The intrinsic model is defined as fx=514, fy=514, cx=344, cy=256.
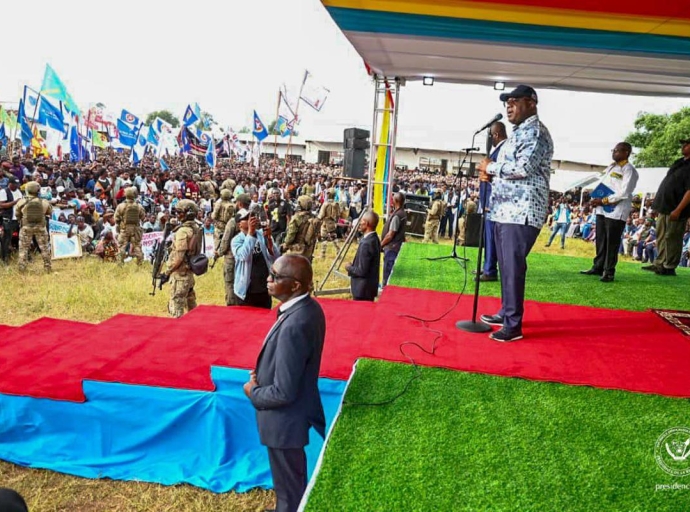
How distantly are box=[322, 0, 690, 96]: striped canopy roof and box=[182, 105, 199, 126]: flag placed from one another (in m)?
17.4

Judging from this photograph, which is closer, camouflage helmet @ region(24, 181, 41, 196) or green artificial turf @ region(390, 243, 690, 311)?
green artificial turf @ region(390, 243, 690, 311)

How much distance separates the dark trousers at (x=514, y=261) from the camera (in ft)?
11.7

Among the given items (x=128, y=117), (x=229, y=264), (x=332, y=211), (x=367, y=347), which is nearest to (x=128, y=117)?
(x=128, y=117)

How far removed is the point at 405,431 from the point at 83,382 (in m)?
2.56

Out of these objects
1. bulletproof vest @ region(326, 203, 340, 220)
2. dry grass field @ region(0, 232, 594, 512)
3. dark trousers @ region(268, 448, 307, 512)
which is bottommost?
dry grass field @ region(0, 232, 594, 512)

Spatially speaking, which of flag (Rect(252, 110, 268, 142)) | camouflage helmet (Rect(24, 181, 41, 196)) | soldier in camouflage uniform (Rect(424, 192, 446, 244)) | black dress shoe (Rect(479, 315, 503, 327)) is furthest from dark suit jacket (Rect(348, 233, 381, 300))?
flag (Rect(252, 110, 268, 142))

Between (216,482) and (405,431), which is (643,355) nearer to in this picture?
(405,431)

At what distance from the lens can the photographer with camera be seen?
607cm

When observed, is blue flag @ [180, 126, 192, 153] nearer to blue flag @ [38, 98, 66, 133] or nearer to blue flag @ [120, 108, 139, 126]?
blue flag @ [120, 108, 139, 126]

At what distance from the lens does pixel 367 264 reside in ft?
20.5

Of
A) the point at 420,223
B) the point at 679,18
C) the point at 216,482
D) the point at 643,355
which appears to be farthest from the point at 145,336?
the point at 420,223

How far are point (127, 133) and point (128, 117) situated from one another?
0.65 metres

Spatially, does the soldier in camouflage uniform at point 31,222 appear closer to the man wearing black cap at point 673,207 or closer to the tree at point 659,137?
the man wearing black cap at point 673,207

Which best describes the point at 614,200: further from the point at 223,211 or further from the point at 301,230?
the point at 223,211
